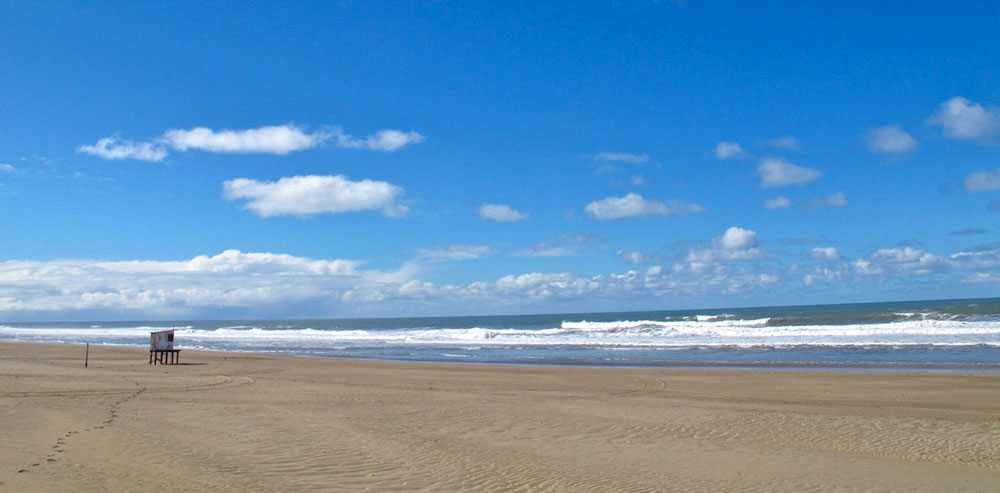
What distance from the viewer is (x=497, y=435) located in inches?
404

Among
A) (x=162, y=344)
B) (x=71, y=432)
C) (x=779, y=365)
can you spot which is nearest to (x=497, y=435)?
(x=71, y=432)

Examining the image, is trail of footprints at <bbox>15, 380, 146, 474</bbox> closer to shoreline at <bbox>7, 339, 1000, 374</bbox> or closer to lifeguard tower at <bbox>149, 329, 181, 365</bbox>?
lifeguard tower at <bbox>149, 329, 181, 365</bbox>

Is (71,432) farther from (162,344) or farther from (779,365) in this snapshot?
(779,365)

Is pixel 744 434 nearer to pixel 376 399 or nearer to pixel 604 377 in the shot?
pixel 376 399

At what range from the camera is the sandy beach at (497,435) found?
24.4ft

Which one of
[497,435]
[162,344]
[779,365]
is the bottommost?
[779,365]

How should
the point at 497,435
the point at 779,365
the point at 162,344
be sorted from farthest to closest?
the point at 162,344 < the point at 779,365 < the point at 497,435

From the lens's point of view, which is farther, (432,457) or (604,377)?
(604,377)

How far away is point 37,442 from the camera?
8.73m

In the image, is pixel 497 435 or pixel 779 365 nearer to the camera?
pixel 497 435

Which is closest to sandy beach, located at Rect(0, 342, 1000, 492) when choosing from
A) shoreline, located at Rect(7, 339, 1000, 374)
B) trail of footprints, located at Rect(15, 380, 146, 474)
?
trail of footprints, located at Rect(15, 380, 146, 474)

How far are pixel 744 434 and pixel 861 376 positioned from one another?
11655mm

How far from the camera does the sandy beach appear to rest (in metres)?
7.44

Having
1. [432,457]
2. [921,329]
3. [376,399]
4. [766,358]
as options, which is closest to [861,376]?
[766,358]
